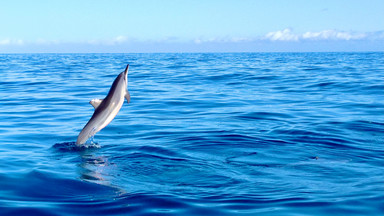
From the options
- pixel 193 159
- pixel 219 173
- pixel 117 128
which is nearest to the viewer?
pixel 219 173

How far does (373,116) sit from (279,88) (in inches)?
398

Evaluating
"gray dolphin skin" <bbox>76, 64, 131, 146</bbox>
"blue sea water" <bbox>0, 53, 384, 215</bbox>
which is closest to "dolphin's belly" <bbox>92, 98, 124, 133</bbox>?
"gray dolphin skin" <bbox>76, 64, 131, 146</bbox>

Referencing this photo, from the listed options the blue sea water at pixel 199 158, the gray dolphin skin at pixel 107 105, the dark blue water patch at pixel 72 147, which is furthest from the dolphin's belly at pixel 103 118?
the dark blue water patch at pixel 72 147

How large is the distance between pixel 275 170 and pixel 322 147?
2542mm

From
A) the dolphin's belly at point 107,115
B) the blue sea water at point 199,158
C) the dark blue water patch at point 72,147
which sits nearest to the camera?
the blue sea water at point 199,158

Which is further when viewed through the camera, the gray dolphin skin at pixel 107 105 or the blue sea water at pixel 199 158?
the gray dolphin skin at pixel 107 105

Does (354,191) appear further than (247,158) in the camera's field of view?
No

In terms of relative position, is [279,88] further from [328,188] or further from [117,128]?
[328,188]

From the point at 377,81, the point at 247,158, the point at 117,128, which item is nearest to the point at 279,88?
the point at 377,81

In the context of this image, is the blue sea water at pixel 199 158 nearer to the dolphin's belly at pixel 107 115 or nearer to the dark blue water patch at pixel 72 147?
the dark blue water patch at pixel 72 147

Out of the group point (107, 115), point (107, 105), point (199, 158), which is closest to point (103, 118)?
point (107, 115)

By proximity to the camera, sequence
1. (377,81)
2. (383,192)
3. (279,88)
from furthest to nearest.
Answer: (377,81), (279,88), (383,192)

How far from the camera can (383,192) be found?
7.41 metres

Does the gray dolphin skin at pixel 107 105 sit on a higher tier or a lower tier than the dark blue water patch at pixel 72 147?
higher
